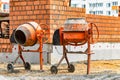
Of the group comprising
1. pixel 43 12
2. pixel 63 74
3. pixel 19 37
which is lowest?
pixel 63 74

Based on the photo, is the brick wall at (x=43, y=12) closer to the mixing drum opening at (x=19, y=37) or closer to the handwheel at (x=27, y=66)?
the mixing drum opening at (x=19, y=37)

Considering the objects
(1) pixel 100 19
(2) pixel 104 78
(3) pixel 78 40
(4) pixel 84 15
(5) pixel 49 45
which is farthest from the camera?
(1) pixel 100 19

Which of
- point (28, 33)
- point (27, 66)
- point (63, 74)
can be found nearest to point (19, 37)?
point (28, 33)

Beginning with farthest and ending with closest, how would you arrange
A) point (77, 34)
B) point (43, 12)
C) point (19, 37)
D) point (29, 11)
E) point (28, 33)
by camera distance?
point (29, 11)
point (43, 12)
point (19, 37)
point (28, 33)
point (77, 34)

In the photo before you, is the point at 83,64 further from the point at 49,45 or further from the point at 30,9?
the point at 30,9

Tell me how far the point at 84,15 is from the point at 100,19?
1.15m

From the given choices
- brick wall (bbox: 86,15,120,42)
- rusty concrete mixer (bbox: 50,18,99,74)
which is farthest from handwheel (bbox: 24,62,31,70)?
brick wall (bbox: 86,15,120,42)

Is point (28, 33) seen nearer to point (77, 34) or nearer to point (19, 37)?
point (19, 37)

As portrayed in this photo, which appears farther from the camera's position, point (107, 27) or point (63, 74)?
point (107, 27)

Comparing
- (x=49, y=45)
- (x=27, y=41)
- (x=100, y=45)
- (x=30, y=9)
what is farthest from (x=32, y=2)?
(x=100, y=45)

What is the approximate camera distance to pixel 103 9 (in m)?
72.6

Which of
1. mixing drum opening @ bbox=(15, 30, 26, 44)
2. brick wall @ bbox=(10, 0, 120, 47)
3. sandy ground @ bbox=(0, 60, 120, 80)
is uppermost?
brick wall @ bbox=(10, 0, 120, 47)

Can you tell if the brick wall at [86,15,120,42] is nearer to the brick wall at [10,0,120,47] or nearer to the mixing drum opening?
the brick wall at [10,0,120,47]

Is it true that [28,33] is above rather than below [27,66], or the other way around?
above
